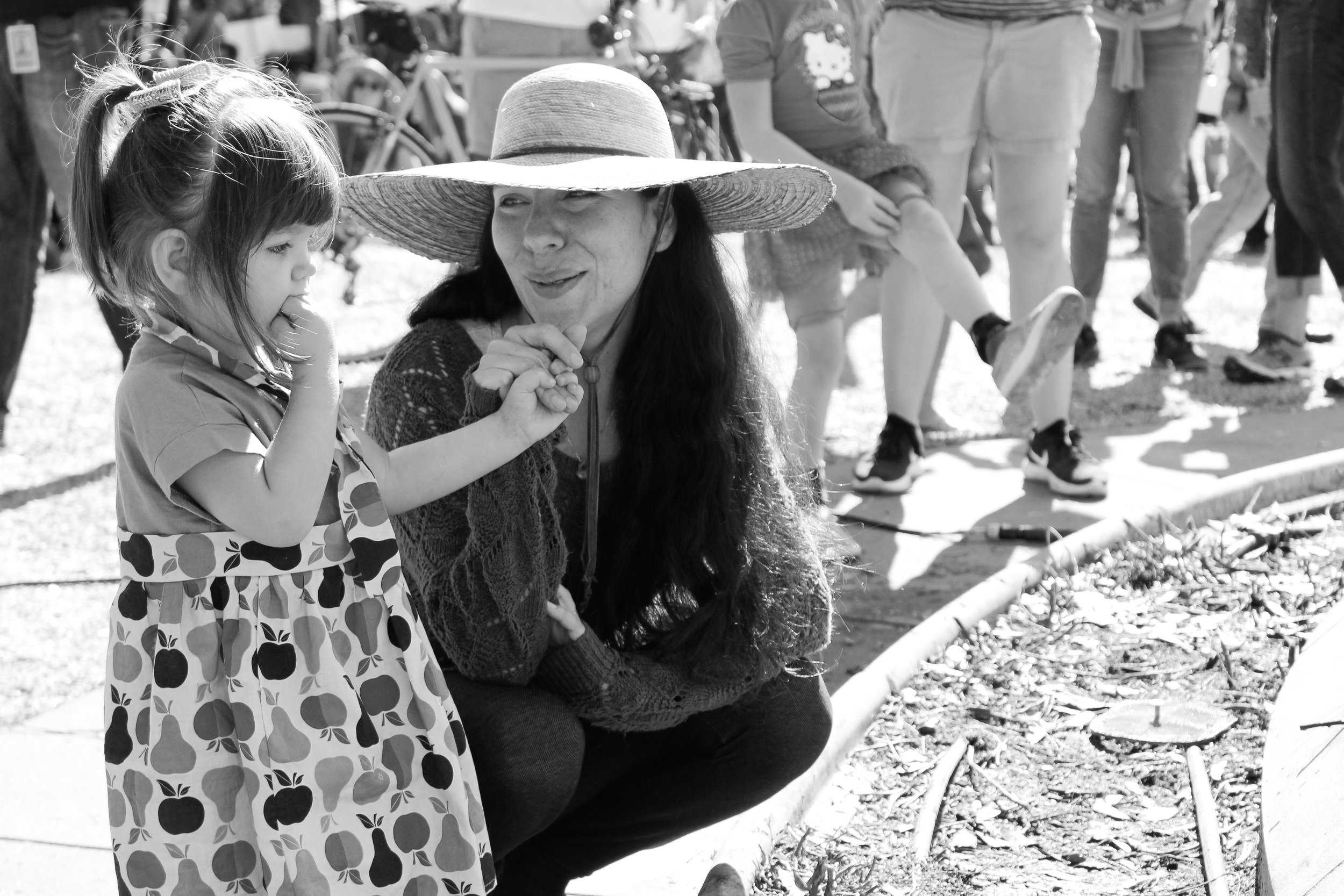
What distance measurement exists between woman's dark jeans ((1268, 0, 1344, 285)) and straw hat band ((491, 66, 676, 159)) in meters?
3.52

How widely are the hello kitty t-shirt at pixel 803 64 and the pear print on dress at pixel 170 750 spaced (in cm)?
267

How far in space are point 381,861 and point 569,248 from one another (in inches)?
31.2

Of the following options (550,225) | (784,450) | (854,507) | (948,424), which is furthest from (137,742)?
(948,424)

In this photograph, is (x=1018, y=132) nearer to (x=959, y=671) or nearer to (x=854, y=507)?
(x=854, y=507)

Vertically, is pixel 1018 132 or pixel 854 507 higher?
pixel 1018 132

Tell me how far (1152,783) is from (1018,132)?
219 centimetres

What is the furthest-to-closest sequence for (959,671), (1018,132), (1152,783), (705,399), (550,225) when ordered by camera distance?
(1018,132) < (959,671) < (1152,783) < (705,399) < (550,225)

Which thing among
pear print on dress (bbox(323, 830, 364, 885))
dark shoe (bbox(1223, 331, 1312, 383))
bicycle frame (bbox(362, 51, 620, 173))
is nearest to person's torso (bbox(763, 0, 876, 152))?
bicycle frame (bbox(362, 51, 620, 173))

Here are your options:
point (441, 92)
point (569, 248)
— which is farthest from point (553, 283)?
point (441, 92)

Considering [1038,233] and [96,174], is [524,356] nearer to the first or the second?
[96,174]

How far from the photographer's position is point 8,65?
4.83 meters

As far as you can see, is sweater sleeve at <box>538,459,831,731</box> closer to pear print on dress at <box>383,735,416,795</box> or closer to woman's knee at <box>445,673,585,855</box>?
woman's knee at <box>445,673,585,855</box>

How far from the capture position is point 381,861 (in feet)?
5.59

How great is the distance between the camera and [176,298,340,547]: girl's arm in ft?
5.19
